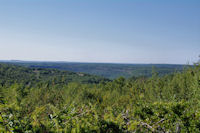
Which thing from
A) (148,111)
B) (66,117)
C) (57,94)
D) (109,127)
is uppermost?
(66,117)

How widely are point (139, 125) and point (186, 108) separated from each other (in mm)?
2314

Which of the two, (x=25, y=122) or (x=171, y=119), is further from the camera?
(x=171, y=119)

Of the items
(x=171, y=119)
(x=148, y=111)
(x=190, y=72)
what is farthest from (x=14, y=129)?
(x=190, y=72)

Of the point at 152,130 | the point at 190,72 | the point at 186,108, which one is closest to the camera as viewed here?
the point at 152,130

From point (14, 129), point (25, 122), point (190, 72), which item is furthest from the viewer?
point (190, 72)

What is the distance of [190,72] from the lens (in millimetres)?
17781

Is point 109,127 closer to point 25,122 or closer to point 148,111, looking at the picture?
point 25,122

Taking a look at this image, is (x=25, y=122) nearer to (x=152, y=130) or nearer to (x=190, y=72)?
(x=152, y=130)

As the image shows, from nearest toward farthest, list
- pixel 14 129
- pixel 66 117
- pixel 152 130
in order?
pixel 14 129 → pixel 66 117 → pixel 152 130

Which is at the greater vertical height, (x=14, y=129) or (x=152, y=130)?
(x=14, y=129)

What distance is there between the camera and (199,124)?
13.2 ft

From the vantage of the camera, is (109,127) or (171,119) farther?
(171,119)

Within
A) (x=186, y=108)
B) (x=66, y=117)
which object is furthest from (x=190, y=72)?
(x=66, y=117)

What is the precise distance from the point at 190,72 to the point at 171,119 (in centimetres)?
1556
